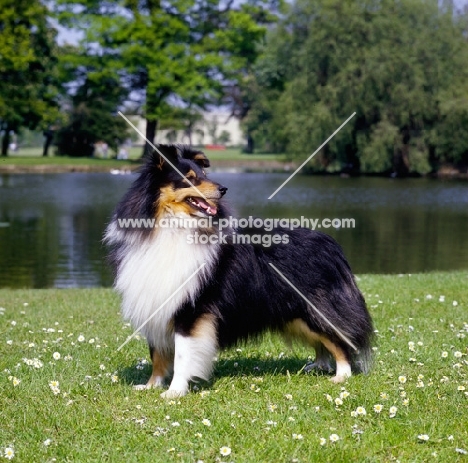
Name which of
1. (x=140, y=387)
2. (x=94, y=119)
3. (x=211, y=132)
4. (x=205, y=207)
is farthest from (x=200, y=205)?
(x=211, y=132)

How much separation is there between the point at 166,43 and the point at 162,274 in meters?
51.6

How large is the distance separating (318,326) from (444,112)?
1514 inches

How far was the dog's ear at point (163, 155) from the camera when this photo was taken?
18.1ft

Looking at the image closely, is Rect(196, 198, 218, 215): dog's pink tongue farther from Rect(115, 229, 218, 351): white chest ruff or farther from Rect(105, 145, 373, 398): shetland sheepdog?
Rect(115, 229, 218, 351): white chest ruff

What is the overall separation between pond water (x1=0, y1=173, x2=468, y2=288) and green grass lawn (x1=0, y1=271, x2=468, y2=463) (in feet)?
11.2

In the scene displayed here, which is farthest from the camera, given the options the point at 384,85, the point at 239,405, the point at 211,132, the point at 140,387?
the point at 211,132

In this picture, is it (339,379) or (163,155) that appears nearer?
(163,155)

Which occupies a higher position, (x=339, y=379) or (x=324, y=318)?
(x=324, y=318)

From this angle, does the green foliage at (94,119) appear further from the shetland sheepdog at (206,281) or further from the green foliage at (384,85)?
the shetland sheepdog at (206,281)

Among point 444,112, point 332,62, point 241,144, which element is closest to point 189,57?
point 332,62

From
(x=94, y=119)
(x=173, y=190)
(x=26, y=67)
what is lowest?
(x=173, y=190)

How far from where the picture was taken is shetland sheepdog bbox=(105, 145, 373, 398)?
5.56 m

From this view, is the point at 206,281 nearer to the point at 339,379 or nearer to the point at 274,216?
the point at 339,379

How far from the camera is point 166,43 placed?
55.0 m
